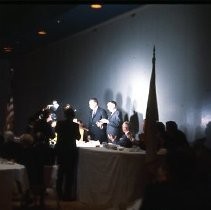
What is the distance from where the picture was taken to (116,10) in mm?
10148

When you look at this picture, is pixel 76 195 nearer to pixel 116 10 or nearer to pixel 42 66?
pixel 116 10

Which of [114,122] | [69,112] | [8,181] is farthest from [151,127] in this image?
[114,122]

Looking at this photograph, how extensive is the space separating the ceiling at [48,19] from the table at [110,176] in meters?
3.43

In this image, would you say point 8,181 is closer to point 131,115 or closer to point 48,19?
point 131,115

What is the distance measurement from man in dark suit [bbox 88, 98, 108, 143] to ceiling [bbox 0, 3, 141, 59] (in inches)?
71.0

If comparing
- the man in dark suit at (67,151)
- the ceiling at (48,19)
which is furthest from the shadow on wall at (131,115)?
the man in dark suit at (67,151)

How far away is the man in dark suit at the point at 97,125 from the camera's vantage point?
988 centimetres

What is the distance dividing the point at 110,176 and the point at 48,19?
202 inches

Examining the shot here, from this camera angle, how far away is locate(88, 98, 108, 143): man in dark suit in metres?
9.88

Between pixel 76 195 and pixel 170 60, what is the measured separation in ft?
9.10

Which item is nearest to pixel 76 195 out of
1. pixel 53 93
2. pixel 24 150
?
pixel 24 150

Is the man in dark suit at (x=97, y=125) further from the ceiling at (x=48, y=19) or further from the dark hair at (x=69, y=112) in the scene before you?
the dark hair at (x=69, y=112)

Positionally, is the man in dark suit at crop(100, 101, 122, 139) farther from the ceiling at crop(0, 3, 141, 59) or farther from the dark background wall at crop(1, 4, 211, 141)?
the ceiling at crop(0, 3, 141, 59)

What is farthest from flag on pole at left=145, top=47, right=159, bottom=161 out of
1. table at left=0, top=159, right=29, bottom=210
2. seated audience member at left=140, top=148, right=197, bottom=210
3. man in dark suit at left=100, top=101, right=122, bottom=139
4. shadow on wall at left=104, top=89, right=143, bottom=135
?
seated audience member at left=140, top=148, right=197, bottom=210
